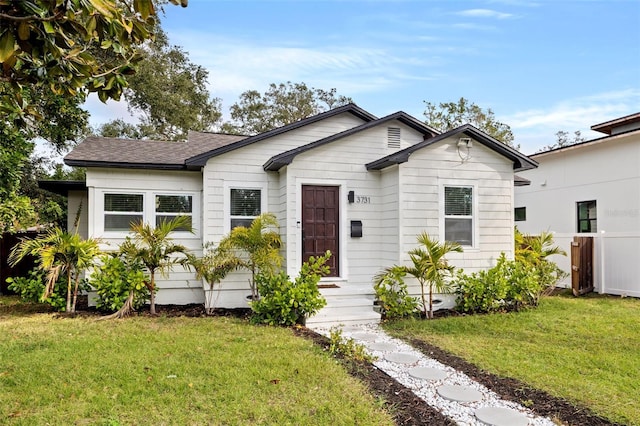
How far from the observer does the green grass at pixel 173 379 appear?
355 centimetres

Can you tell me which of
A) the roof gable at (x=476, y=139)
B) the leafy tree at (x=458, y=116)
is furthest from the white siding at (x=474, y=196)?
the leafy tree at (x=458, y=116)

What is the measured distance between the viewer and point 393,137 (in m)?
9.04

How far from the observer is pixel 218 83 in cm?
2267

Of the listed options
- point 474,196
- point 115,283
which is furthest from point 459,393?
point 115,283

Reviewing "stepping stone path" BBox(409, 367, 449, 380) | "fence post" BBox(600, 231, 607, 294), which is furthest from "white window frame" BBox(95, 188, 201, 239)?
"fence post" BBox(600, 231, 607, 294)

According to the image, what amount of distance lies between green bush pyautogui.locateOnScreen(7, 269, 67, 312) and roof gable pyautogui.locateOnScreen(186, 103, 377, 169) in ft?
11.1

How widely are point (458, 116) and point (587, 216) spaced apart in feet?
48.1

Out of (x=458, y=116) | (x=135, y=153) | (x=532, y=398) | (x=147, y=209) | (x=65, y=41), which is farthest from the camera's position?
(x=458, y=116)

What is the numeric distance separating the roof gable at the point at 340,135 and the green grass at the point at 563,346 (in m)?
3.49

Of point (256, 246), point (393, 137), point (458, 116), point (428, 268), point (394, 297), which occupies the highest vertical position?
point (458, 116)

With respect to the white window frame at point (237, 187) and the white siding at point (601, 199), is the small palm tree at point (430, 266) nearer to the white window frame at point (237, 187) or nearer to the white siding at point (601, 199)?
the white window frame at point (237, 187)

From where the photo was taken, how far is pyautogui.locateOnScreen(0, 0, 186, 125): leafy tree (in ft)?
6.49

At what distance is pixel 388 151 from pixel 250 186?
9.78ft

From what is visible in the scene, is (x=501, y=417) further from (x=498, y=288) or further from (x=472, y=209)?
(x=472, y=209)
